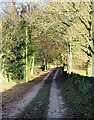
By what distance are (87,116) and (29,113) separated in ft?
11.9

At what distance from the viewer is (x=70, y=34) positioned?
2995 cm

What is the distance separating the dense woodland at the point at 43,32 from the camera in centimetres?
2764

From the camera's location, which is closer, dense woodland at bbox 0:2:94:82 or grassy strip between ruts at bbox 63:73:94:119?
grassy strip between ruts at bbox 63:73:94:119

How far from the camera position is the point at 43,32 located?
33781mm

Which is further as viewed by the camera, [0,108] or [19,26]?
[19,26]

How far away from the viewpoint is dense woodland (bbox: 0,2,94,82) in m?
27.6

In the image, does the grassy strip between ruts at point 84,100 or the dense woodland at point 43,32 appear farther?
the dense woodland at point 43,32

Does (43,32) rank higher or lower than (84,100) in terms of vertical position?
higher

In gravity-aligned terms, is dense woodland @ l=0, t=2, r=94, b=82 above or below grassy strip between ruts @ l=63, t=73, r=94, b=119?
above

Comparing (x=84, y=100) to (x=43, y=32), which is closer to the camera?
(x=84, y=100)

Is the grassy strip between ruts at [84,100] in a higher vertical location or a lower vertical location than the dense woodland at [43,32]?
lower

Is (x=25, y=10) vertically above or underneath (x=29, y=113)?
above

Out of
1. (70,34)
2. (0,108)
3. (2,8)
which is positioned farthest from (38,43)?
(0,108)

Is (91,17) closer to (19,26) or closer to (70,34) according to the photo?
(70,34)
